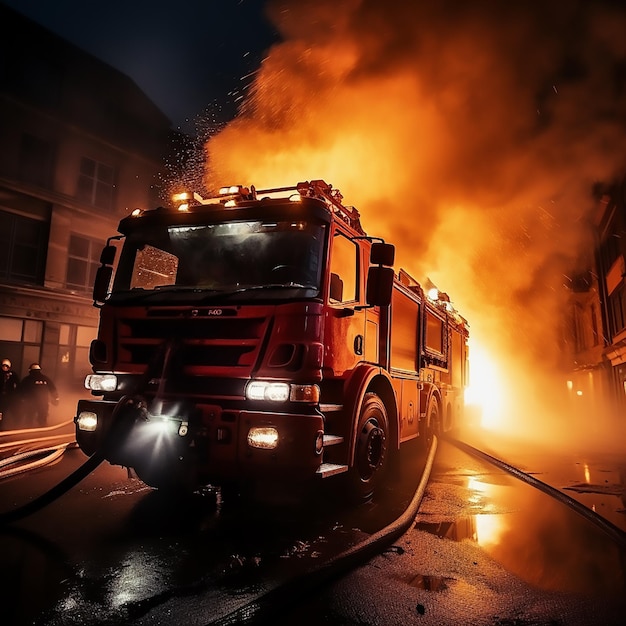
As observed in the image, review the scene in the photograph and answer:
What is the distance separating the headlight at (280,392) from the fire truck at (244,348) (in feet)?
0.04

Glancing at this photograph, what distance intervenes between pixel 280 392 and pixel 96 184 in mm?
19889

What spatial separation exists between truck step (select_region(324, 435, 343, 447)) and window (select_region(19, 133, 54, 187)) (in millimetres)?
18665

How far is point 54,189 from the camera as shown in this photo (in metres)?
18.5

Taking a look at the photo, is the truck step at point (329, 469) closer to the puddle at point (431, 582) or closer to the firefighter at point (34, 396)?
the puddle at point (431, 582)

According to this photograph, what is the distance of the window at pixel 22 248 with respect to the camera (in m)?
17.1

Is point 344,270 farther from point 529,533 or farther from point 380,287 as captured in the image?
point 529,533

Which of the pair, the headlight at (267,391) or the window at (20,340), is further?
the window at (20,340)

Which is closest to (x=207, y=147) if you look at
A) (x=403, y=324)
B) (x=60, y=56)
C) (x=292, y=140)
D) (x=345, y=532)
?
(x=292, y=140)

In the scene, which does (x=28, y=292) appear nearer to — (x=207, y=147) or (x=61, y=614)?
(x=207, y=147)

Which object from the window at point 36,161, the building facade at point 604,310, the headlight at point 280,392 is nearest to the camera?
the headlight at point 280,392

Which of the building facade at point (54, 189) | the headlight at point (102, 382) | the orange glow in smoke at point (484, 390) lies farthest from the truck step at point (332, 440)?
the building facade at point (54, 189)

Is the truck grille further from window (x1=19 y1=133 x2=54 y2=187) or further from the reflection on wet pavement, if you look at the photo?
window (x1=19 y1=133 x2=54 y2=187)

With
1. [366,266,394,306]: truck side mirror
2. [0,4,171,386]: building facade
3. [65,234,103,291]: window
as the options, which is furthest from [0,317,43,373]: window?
[366,266,394,306]: truck side mirror

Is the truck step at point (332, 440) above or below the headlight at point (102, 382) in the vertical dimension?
below
